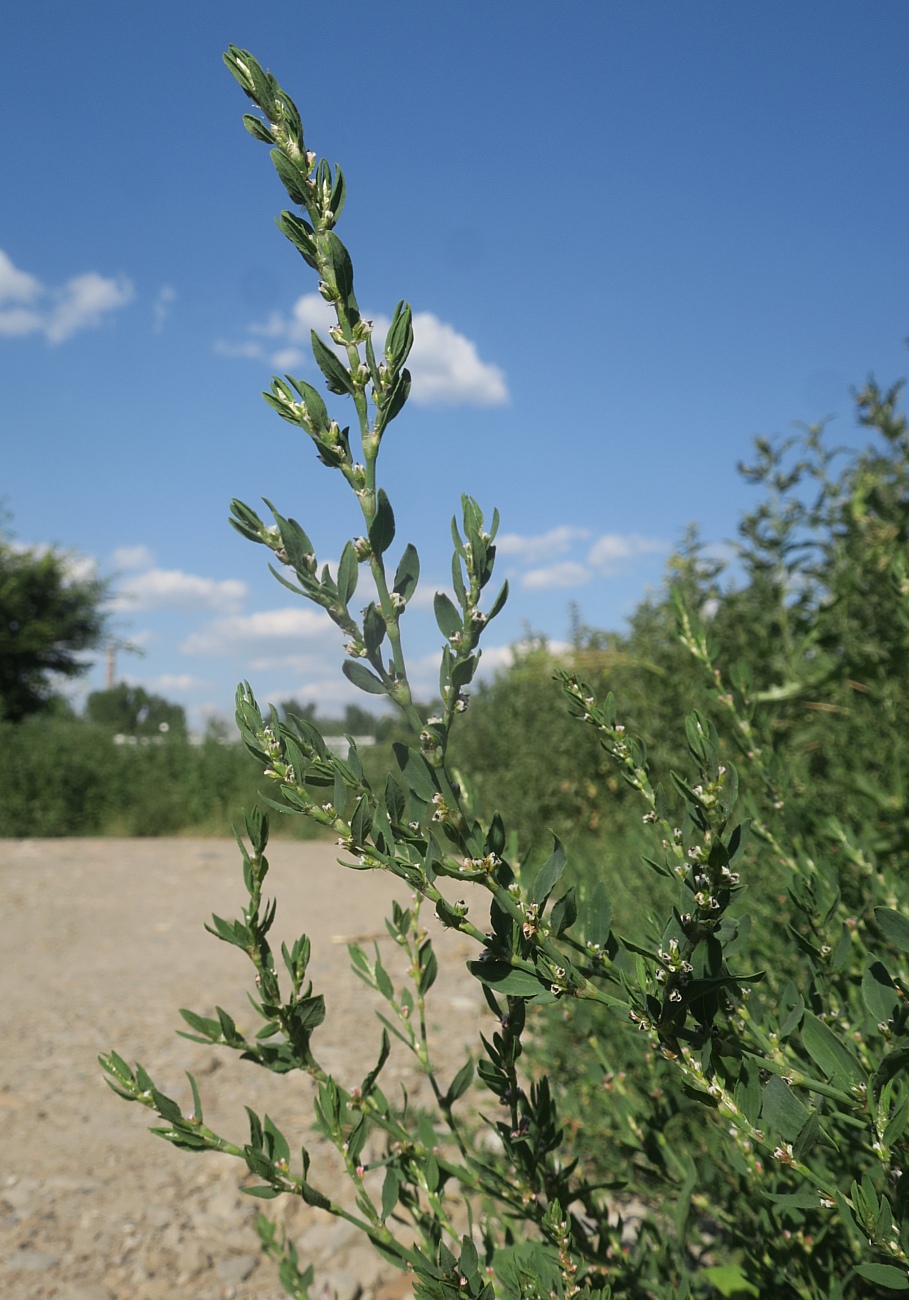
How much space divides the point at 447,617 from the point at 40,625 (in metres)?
20.8

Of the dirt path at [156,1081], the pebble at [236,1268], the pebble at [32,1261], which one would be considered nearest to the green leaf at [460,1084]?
the dirt path at [156,1081]

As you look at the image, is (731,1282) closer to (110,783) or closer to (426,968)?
(426,968)

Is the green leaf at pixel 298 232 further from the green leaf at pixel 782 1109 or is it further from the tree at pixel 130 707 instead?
the tree at pixel 130 707

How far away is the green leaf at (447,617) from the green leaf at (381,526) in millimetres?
75

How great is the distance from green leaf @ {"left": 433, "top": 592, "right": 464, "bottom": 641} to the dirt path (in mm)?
2372

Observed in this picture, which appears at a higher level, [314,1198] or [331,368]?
[331,368]

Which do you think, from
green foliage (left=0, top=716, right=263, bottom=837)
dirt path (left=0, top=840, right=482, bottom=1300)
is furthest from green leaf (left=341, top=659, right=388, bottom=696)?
green foliage (left=0, top=716, right=263, bottom=837)

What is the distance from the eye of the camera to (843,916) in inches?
60.2

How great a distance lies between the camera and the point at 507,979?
0.85m

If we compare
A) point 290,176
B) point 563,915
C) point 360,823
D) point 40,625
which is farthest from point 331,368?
point 40,625

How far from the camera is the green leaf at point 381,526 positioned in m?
0.94

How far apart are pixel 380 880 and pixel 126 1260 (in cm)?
684

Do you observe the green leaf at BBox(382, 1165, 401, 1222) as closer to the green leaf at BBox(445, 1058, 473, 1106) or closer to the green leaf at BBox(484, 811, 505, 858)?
the green leaf at BBox(445, 1058, 473, 1106)

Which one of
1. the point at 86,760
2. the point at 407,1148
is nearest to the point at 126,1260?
the point at 407,1148
